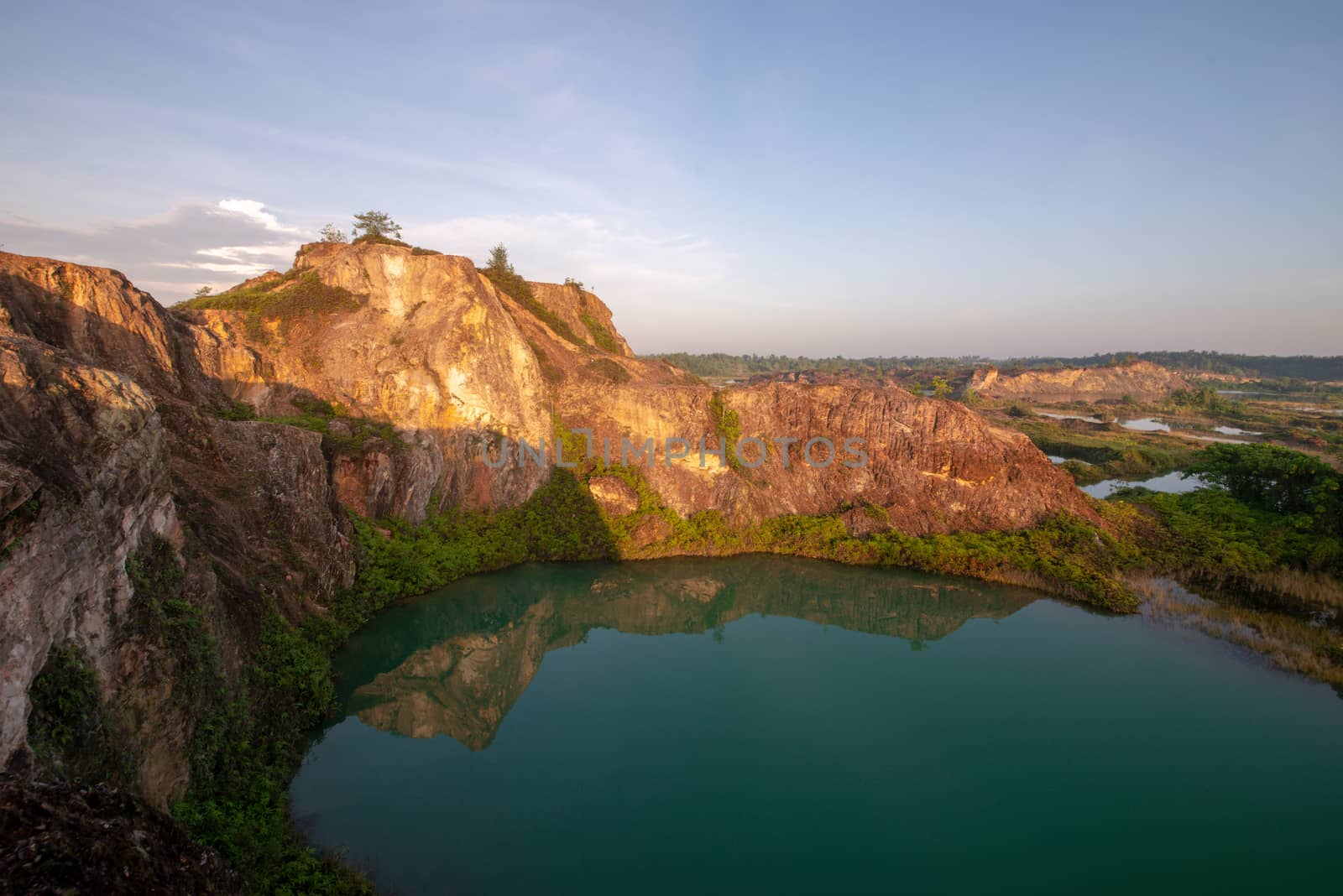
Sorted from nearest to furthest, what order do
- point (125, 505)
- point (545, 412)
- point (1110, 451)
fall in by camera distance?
1. point (125, 505)
2. point (545, 412)
3. point (1110, 451)

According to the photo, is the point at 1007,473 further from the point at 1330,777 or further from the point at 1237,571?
the point at 1330,777

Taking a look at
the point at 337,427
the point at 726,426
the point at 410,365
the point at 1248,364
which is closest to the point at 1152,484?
the point at 726,426

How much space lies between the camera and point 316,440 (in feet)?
49.6

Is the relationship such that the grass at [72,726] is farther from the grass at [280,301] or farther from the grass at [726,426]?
the grass at [726,426]

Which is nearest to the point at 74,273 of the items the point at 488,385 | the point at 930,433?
the point at 488,385

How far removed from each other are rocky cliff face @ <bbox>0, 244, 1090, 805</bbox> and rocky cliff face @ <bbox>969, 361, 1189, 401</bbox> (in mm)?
66191

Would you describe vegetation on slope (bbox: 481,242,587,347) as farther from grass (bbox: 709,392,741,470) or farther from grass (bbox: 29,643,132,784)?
grass (bbox: 29,643,132,784)

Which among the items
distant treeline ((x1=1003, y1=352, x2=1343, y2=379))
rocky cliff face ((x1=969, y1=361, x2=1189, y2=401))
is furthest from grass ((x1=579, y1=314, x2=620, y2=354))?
distant treeline ((x1=1003, y1=352, x2=1343, y2=379))

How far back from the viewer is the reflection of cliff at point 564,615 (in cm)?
1306

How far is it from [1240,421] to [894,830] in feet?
221

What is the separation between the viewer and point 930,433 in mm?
21875

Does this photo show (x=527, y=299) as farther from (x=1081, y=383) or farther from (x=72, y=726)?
(x=1081, y=383)

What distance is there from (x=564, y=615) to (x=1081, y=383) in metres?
97.6

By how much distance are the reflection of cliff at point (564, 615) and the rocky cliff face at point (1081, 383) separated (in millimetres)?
70104
